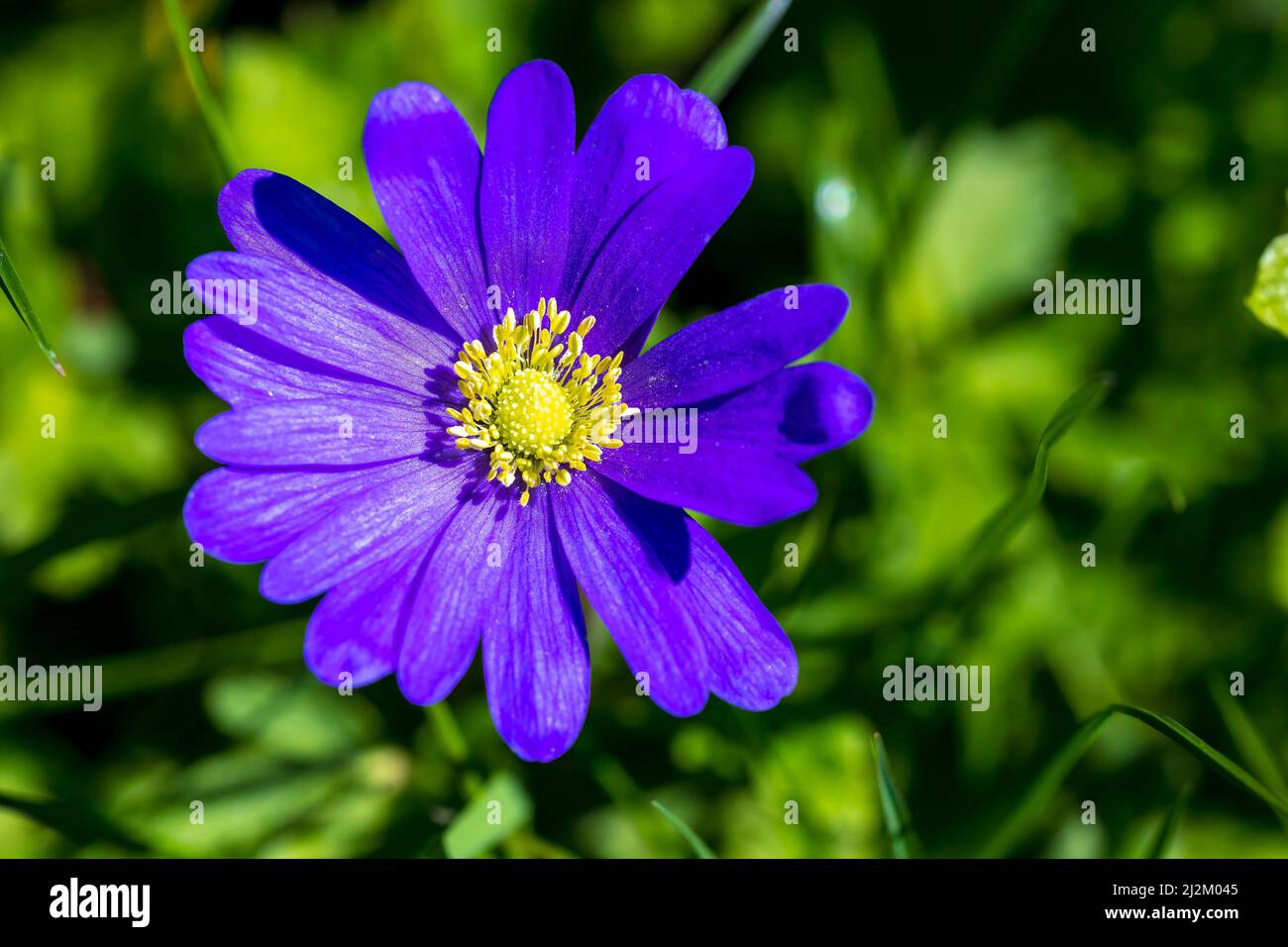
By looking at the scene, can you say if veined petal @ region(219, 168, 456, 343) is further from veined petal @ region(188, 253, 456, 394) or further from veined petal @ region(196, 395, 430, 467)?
veined petal @ region(196, 395, 430, 467)

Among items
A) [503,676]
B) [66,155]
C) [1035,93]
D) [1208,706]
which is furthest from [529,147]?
[1208,706]

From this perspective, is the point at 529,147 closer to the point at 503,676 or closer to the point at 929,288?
the point at 503,676
